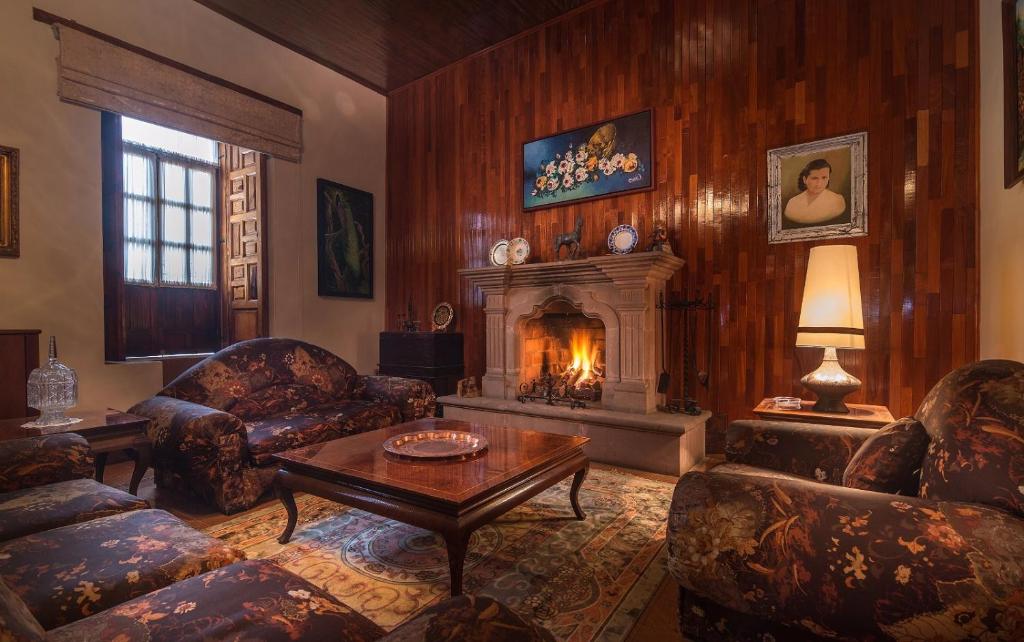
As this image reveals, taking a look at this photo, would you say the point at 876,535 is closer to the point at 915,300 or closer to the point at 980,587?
the point at 980,587

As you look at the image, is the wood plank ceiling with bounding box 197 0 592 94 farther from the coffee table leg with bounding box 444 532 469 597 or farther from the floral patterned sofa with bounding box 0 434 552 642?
the coffee table leg with bounding box 444 532 469 597

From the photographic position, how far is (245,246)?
478 cm

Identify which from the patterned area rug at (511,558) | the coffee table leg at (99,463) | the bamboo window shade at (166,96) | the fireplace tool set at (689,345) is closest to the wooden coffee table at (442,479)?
the patterned area rug at (511,558)

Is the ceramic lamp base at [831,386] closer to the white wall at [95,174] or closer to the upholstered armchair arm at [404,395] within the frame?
the upholstered armchair arm at [404,395]

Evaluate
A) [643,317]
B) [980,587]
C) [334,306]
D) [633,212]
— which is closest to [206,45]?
[334,306]

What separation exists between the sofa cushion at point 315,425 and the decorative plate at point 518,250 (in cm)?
185

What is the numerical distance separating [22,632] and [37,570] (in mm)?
835

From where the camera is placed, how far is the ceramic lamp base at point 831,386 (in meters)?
2.60

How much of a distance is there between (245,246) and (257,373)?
2046 millimetres

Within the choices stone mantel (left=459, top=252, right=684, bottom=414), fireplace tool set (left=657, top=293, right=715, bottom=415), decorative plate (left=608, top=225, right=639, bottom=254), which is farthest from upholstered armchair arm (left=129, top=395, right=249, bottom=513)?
decorative plate (left=608, top=225, right=639, bottom=254)

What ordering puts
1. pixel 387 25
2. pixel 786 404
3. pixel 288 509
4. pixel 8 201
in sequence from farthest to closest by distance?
1. pixel 387 25
2. pixel 8 201
3. pixel 786 404
4. pixel 288 509

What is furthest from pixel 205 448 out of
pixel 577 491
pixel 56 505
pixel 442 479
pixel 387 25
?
pixel 387 25

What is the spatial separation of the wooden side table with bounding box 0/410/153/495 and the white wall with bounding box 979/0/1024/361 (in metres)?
3.99

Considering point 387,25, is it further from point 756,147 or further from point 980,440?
point 980,440
